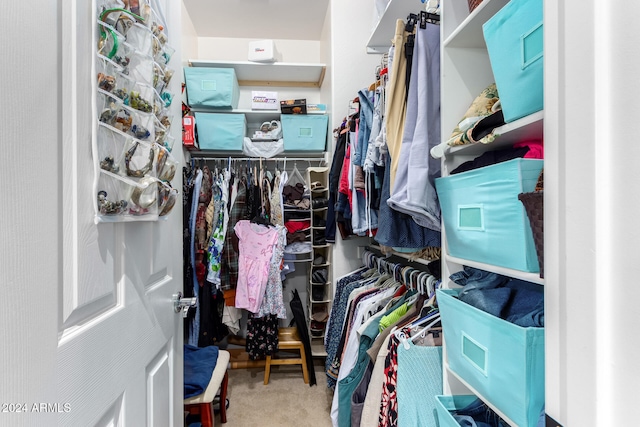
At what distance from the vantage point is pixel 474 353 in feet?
2.40

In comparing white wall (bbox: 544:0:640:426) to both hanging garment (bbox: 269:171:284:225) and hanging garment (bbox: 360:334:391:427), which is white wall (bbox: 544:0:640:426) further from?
hanging garment (bbox: 269:171:284:225)

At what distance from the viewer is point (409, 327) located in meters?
1.07

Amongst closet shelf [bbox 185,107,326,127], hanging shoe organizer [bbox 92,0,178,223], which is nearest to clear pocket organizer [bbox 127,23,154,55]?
hanging shoe organizer [bbox 92,0,178,223]

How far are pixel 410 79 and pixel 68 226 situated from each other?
1.00m

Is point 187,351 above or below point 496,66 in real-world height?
below

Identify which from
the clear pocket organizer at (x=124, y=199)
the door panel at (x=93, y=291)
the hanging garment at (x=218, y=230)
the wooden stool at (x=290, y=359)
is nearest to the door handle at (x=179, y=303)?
the door panel at (x=93, y=291)

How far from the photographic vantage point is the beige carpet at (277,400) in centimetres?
191

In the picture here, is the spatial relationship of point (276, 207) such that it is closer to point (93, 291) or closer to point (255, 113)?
point (255, 113)

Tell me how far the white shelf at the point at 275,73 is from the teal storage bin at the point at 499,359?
2282mm

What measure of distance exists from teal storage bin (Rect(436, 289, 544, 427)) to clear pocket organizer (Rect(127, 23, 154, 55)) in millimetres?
955

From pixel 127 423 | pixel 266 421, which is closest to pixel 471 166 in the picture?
pixel 127 423

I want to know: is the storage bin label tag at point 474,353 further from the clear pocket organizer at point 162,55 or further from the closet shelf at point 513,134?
the clear pocket organizer at point 162,55

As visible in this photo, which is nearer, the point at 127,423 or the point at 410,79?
the point at 127,423

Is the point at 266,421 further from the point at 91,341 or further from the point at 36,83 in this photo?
the point at 36,83
